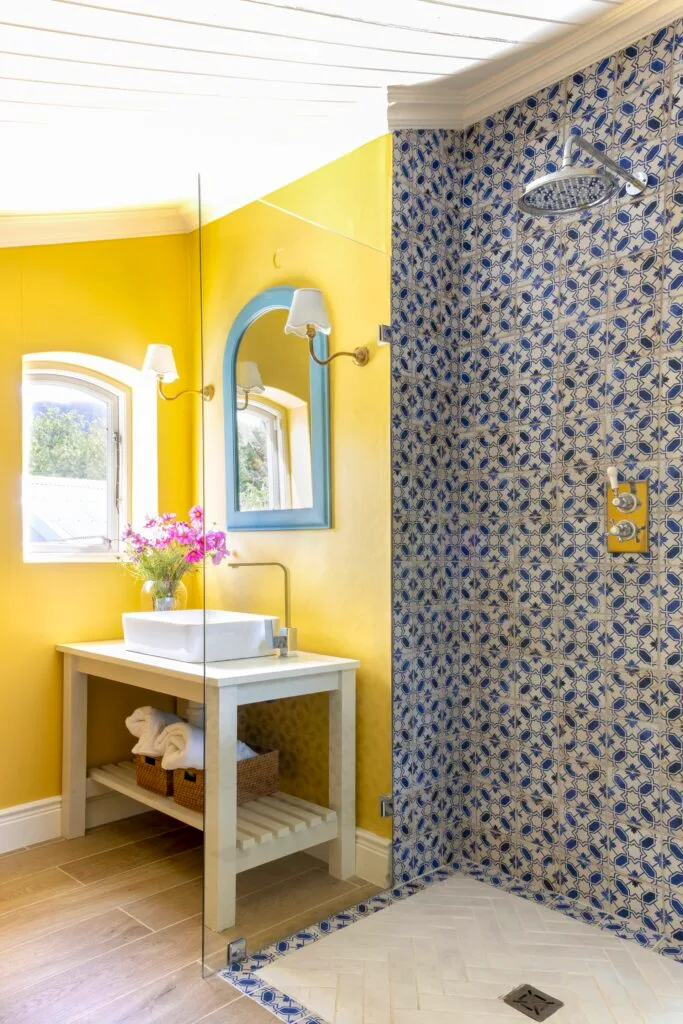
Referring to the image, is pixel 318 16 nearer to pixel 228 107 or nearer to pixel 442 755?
pixel 228 107

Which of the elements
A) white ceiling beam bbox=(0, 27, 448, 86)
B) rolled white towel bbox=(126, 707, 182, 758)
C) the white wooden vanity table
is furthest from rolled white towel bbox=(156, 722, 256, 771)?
white ceiling beam bbox=(0, 27, 448, 86)

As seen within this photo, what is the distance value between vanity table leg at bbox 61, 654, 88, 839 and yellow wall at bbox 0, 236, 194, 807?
68 millimetres

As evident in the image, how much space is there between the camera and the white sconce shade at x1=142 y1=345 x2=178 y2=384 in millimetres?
3312

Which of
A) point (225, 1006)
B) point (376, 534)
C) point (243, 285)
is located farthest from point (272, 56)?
point (225, 1006)

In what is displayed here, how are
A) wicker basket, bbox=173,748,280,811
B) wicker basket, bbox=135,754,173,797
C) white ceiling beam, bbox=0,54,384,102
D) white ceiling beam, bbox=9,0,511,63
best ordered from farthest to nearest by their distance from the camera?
wicker basket, bbox=135,754,173,797, wicker basket, bbox=173,748,280,811, white ceiling beam, bbox=0,54,384,102, white ceiling beam, bbox=9,0,511,63

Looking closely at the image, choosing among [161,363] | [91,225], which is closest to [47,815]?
[161,363]

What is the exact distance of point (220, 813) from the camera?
213 centimetres

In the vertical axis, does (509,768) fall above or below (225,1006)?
above

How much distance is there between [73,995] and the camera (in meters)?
2.00

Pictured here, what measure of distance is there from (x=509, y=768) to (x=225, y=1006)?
1.17 m

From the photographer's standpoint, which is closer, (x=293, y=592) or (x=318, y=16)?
(x=318, y=16)

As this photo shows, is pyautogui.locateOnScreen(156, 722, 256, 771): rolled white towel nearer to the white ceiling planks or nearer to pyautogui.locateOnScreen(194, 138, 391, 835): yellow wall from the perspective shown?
pyautogui.locateOnScreen(194, 138, 391, 835): yellow wall

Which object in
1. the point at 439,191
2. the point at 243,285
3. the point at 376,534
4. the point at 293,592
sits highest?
→ the point at 439,191

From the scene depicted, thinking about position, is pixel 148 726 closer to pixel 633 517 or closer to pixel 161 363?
pixel 161 363
